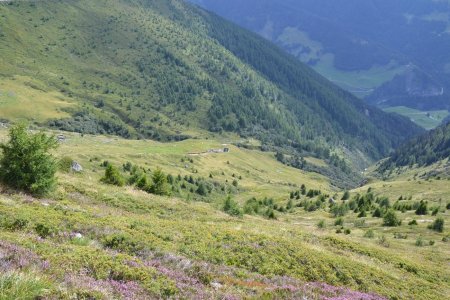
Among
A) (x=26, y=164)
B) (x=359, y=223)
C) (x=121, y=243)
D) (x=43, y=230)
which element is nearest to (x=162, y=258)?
(x=121, y=243)

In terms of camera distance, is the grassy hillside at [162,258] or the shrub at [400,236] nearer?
the grassy hillside at [162,258]

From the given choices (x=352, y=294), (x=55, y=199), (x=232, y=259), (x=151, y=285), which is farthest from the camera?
(x=55, y=199)

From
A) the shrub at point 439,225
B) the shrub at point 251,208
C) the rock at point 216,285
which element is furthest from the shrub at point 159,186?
the shrub at point 439,225

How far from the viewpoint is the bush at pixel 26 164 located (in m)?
31.7

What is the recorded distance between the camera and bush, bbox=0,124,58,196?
31.7 metres

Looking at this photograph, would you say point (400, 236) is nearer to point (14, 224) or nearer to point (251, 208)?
point (251, 208)

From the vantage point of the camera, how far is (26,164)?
3231 centimetres

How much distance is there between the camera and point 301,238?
38.8 metres

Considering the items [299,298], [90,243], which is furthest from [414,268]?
[90,243]

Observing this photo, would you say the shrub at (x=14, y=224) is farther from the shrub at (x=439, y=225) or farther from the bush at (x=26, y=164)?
the shrub at (x=439, y=225)

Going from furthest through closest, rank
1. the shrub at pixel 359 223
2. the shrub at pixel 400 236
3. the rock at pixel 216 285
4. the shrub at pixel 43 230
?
the shrub at pixel 359 223
the shrub at pixel 400 236
the shrub at pixel 43 230
the rock at pixel 216 285

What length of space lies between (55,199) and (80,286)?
20.9 metres

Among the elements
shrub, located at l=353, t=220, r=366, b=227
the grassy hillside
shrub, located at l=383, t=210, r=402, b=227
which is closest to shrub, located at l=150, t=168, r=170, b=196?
the grassy hillside

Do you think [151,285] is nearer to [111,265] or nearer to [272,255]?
[111,265]
